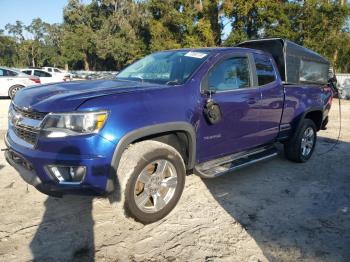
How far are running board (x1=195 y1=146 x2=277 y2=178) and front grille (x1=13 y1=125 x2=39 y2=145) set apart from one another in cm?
182

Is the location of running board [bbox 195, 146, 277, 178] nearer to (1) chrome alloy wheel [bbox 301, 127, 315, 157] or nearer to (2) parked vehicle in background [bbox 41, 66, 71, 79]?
(1) chrome alloy wheel [bbox 301, 127, 315, 157]

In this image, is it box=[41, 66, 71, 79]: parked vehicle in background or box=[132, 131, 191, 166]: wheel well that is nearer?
box=[132, 131, 191, 166]: wheel well

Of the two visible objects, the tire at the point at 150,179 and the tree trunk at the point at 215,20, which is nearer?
the tire at the point at 150,179

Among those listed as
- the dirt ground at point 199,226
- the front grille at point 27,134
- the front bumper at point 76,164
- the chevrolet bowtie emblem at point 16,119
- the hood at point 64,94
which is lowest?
the dirt ground at point 199,226

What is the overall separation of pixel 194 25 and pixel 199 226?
29.0 m

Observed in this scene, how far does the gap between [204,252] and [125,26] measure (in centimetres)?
4353

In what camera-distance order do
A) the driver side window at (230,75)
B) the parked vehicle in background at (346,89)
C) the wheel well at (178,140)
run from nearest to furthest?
the wheel well at (178,140)
the driver side window at (230,75)
the parked vehicle in background at (346,89)

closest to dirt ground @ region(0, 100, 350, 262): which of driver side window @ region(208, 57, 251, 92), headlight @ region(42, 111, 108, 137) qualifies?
headlight @ region(42, 111, 108, 137)

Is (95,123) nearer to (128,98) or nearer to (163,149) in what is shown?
(128,98)

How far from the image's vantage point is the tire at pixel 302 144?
5844 millimetres

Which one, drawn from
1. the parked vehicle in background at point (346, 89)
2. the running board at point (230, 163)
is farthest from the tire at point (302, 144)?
Answer: the parked vehicle in background at point (346, 89)

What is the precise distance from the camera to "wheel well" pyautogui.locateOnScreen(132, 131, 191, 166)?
385cm

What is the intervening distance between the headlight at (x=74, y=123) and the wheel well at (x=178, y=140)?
81cm

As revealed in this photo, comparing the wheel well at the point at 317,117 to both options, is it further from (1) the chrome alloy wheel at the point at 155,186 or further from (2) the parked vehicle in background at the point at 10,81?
(2) the parked vehicle in background at the point at 10,81
